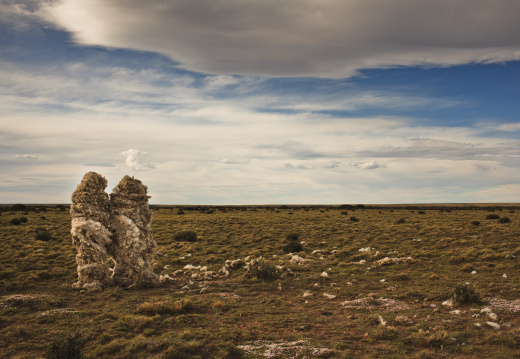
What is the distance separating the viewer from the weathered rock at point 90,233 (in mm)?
15688

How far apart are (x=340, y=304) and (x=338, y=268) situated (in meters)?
6.55

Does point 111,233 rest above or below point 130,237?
above

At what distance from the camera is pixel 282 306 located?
13688 millimetres

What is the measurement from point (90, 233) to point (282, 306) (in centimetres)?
1019

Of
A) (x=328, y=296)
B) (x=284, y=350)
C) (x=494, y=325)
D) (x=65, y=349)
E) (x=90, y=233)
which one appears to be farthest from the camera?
(x=90, y=233)

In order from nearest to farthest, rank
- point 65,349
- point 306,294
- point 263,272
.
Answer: point 65,349 → point 306,294 → point 263,272

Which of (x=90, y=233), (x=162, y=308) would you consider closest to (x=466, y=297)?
(x=162, y=308)

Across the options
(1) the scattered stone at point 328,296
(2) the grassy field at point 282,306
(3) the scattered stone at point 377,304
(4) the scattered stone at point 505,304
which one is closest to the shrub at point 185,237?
(2) the grassy field at point 282,306

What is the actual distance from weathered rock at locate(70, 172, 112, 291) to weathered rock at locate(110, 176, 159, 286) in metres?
0.49

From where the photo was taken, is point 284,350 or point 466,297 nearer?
point 284,350

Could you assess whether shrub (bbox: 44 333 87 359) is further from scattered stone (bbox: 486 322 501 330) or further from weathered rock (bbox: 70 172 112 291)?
scattered stone (bbox: 486 322 501 330)

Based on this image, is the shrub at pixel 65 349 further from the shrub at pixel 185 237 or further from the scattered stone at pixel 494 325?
the shrub at pixel 185 237

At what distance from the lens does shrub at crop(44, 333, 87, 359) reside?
832 centimetres

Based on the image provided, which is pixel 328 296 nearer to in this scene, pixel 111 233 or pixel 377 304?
pixel 377 304
